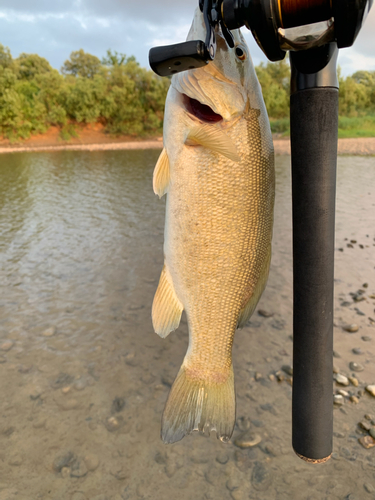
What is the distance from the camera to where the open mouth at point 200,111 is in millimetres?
1224

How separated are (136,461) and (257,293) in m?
1.16

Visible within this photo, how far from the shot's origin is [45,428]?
1.99m

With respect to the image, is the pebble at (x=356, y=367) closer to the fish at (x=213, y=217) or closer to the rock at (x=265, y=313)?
the rock at (x=265, y=313)

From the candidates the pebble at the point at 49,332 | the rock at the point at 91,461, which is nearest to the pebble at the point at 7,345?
the pebble at the point at 49,332

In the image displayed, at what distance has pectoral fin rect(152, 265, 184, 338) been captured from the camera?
4.58 ft

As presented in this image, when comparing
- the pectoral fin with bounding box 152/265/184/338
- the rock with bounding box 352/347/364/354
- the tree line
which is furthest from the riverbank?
the pectoral fin with bounding box 152/265/184/338

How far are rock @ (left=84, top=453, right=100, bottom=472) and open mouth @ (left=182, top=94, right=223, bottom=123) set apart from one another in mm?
1730

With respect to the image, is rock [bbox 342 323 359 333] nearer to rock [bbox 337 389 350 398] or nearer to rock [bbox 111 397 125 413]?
rock [bbox 337 389 350 398]

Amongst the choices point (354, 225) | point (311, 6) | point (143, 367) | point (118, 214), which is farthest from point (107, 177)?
point (311, 6)

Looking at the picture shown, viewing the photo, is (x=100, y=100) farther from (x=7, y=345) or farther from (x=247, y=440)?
(x=247, y=440)

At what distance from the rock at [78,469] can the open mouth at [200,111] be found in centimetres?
175

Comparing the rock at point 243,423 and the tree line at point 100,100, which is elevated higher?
the tree line at point 100,100

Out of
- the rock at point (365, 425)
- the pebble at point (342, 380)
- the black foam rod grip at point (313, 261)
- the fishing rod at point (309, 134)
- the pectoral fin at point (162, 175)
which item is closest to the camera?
the fishing rod at point (309, 134)

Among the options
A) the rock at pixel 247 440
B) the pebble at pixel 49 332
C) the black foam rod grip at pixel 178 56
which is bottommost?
the rock at pixel 247 440
